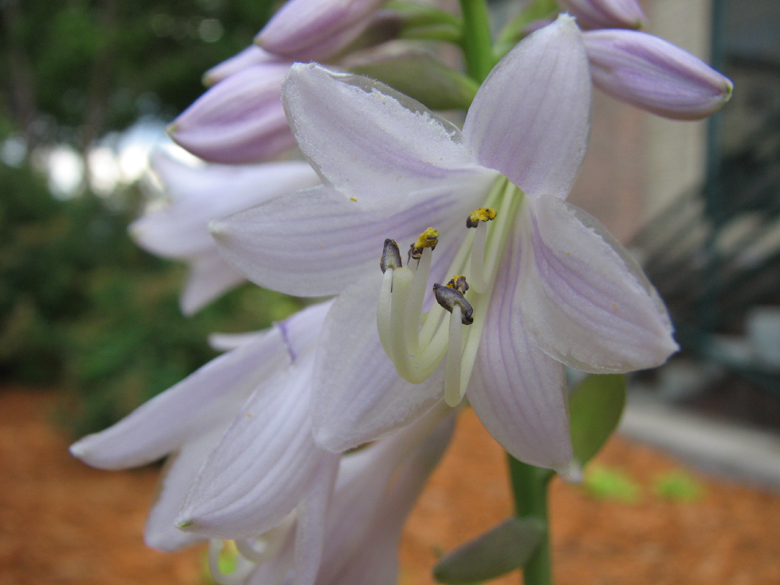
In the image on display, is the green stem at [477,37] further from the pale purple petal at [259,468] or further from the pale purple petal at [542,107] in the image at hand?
the pale purple petal at [259,468]

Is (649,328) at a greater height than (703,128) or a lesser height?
greater

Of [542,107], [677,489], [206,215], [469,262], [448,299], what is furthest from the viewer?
[677,489]

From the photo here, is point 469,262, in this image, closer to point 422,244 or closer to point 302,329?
point 422,244

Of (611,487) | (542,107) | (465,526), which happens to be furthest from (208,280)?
(611,487)

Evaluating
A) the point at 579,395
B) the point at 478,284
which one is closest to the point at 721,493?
the point at 579,395

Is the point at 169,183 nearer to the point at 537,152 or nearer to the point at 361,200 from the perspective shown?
the point at 361,200
